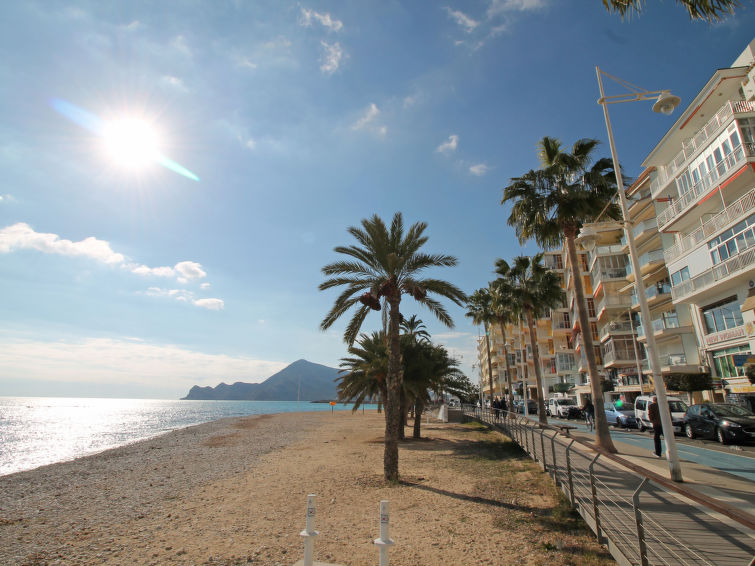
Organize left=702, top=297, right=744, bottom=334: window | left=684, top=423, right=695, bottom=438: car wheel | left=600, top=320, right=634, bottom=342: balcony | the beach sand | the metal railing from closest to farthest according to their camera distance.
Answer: the metal railing, the beach sand, left=684, top=423, right=695, bottom=438: car wheel, left=702, top=297, right=744, bottom=334: window, left=600, top=320, right=634, bottom=342: balcony

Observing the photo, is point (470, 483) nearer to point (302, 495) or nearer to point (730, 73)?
point (302, 495)

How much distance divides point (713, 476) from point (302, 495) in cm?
1063

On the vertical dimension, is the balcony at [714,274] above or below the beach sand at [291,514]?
above

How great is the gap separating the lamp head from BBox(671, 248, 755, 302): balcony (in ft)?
52.9

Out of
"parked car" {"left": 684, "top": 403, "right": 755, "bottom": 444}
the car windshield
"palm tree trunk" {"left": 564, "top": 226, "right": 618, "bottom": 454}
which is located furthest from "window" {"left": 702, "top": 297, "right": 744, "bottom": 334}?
"palm tree trunk" {"left": 564, "top": 226, "right": 618, "bottom": 454}

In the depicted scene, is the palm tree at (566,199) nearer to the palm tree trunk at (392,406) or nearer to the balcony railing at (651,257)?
the palm tree trunk at (392,406)

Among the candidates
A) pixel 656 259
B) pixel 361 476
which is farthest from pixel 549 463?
pixel 656 259

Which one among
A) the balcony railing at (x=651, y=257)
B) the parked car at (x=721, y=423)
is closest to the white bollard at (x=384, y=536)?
Result: the parked car at (x=721, y=423)

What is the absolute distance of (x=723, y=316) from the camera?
78.5ft

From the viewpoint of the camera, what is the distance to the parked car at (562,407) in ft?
112

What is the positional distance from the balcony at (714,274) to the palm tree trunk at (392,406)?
64.1 ft

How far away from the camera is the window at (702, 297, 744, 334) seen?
22.5 metres

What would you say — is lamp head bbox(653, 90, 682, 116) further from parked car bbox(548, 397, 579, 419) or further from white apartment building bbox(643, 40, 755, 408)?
parked car bbox(548, 397, 579, 419)

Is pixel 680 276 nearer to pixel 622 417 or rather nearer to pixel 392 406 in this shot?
pixel 622 417
